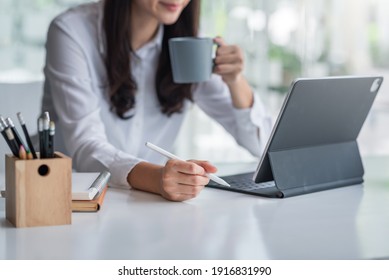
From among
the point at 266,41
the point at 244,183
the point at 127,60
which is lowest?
the point at 266,41

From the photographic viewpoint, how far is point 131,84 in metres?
2.10

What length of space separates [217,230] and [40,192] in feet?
1.02

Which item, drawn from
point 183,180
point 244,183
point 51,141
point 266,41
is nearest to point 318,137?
point 244,183

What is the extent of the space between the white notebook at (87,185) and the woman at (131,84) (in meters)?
0.23

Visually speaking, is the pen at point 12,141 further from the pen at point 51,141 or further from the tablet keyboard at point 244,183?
the tablet keyboard at point 244,183

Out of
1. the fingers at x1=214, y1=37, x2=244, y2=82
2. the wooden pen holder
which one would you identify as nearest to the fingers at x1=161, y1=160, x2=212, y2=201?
the wooden pen holder

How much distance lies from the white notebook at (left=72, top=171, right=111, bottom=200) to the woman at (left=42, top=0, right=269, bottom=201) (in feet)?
0.77

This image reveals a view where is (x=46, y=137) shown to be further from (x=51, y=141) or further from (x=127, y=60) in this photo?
(x=127, y=60)

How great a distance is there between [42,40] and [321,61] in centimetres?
169

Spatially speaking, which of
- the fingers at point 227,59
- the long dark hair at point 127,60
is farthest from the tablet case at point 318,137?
the long dark hair at point 127,60

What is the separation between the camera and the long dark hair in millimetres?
2057

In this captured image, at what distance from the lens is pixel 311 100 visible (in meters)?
1.50

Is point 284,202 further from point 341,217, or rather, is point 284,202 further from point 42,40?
point 42,40

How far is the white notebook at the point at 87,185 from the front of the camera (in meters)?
1.36
